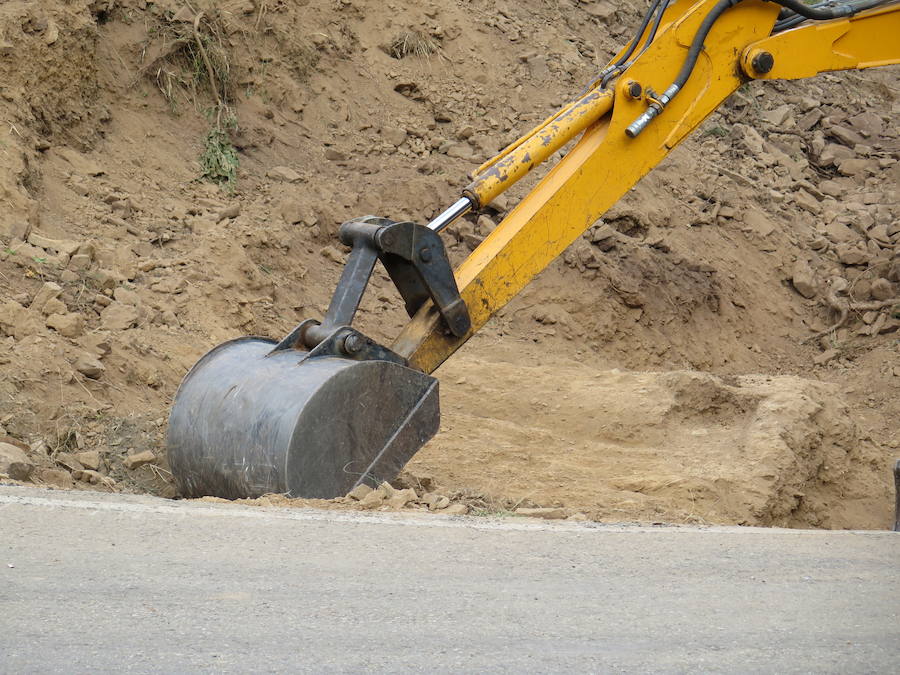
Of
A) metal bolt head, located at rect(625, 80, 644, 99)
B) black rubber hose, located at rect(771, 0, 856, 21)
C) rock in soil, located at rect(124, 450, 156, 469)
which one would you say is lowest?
rock in soil, located at rect(124, 450, 156, 469)

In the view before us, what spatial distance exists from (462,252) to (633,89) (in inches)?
143

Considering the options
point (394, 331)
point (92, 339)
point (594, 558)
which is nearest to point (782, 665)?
point (594, 558)

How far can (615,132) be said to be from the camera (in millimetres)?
5176

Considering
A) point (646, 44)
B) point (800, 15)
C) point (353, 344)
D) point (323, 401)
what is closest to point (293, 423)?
point (323, 401)

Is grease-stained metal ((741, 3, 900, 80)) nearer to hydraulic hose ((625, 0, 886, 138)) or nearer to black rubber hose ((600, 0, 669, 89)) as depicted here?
hydraulic hose ((625, 0, 886, 138))

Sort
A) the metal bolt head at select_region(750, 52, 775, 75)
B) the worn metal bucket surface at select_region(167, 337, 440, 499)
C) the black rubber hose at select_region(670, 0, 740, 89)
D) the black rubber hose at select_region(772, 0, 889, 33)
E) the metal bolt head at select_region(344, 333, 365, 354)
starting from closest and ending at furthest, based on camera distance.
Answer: the worn metal bucket surface at select_region(167, 337, 440, 499) < the metal bolt head at select_region(344, 333, 365, 354) < the black rubber hose at select_region(670, 0, 740, 89) < the metal bolt head at select_region(750, 52, 775, 75) < the black rubber hose at select_region(772, 0, 889, 33)

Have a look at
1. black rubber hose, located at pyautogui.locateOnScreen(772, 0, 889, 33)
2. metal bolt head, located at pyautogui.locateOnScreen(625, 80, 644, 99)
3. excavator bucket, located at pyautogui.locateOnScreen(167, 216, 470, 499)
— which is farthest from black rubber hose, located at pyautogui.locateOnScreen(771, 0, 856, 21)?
excavator bucket, located at pyautogui.locateOnScreen(167, 216, 470, 499)

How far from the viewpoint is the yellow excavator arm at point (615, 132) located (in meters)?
4.89

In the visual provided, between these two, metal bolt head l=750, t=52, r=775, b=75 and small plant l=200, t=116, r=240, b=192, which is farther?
small plant l=200, t=116, r=240, b=192

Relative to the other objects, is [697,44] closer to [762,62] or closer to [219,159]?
[762,62]

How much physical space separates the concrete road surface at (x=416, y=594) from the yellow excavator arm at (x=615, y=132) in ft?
4.42

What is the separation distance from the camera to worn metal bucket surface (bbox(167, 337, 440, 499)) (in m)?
4.15

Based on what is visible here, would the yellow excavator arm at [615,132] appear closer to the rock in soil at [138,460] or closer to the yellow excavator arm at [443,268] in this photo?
the yellow excavator arm at [443,268]

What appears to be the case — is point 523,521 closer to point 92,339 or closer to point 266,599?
point 266,599
